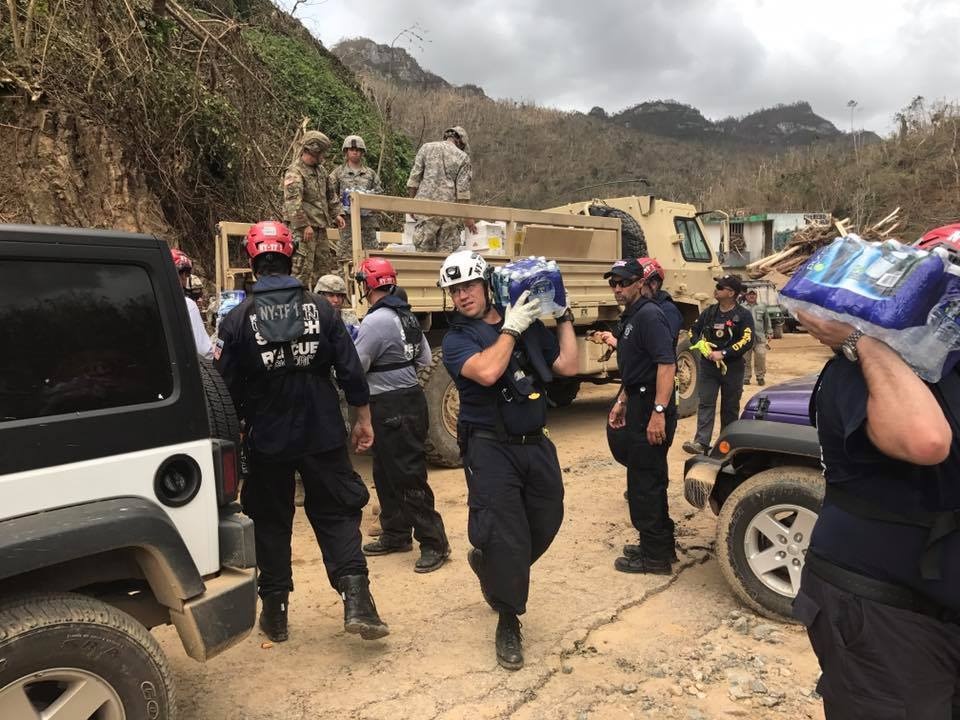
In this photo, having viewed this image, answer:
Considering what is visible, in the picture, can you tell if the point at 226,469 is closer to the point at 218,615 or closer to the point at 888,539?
the point at 218,615

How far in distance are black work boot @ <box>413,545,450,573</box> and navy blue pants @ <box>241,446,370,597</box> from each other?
38.1 inches

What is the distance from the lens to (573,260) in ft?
24.6

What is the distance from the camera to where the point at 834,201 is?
107ft

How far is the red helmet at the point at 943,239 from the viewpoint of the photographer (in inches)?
60.9

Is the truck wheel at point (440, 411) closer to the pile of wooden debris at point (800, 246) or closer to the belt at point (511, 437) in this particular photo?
the belt at point (511, 437)

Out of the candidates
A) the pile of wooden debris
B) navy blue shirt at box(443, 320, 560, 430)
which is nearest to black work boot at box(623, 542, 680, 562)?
navy blue shirt at box(443, 320, 560, 430)

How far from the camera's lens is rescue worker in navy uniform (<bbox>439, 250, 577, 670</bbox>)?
3.04m

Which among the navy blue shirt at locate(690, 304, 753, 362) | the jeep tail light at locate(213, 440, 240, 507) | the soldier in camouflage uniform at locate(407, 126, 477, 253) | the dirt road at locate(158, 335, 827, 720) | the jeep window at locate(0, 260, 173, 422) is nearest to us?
the jeep window at locate(0, 260, 173, 422)

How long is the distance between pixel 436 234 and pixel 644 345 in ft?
10.4

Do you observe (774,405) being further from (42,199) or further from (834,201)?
(834,201)

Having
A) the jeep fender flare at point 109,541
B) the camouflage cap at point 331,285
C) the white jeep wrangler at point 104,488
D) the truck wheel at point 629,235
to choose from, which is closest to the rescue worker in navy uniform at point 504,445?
the white jeep wrangler at point 104,488

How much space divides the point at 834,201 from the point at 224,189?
3126 centimetres

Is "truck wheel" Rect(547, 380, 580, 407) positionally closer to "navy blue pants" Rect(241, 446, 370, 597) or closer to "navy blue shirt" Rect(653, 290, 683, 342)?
"navy blue shirt" Rect(653, 290, 683, 342)

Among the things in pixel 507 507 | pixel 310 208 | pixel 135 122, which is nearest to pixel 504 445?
pixel 507 507
